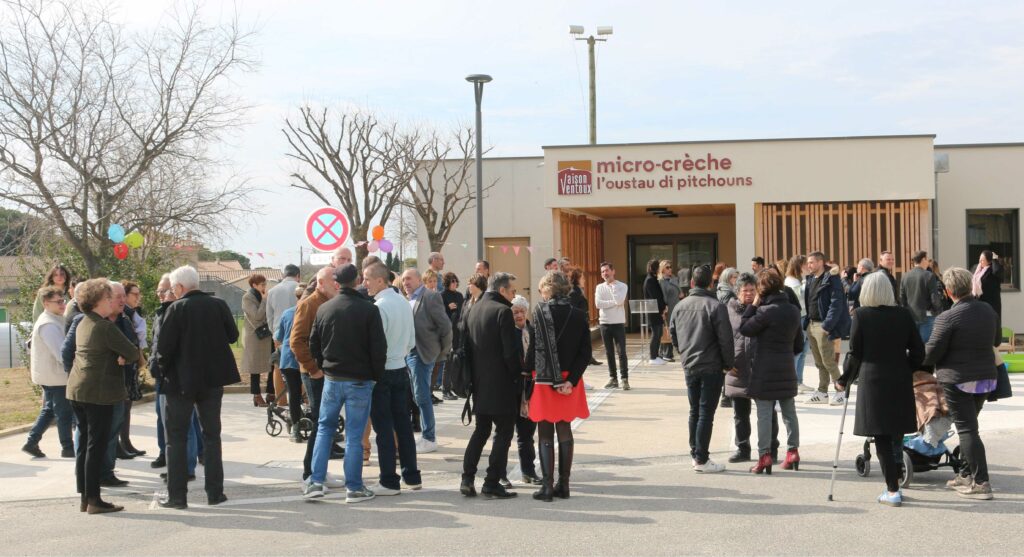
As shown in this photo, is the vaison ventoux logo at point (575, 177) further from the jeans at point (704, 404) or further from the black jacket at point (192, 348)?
the black jacket at point (192, 348)

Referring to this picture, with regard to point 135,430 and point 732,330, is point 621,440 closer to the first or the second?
point 732,330

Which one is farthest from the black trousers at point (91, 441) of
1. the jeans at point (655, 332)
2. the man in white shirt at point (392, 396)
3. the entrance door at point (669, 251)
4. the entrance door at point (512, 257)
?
the entrance door at point (669, 251)

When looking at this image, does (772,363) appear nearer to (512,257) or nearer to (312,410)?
(312,410)

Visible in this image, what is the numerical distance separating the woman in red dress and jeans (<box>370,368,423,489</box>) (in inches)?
44.0

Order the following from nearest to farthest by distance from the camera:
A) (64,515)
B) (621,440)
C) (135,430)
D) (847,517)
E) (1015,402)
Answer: (847,517)
(64,515)
(621,440)
(135,430)
(1015,402)

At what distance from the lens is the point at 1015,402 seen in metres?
12.0

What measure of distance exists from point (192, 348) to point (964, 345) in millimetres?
5708

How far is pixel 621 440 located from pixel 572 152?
10.5 m

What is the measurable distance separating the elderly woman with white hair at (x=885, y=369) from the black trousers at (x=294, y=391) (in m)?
5.20

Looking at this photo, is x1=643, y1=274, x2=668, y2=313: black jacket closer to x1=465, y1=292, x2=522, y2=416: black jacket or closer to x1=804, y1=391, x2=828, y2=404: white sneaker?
x1=804, y1=391, x2=828, y2=404: white sneaker

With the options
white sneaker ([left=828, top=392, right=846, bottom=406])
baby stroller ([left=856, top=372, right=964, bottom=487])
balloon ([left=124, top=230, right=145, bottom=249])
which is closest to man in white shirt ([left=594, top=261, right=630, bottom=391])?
white sneaker ([left=828, top=392, right=846, bottom=406])

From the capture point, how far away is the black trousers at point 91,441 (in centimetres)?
720

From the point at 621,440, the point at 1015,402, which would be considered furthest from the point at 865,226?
the point at 621,440

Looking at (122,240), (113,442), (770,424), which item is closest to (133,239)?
(122,240)
